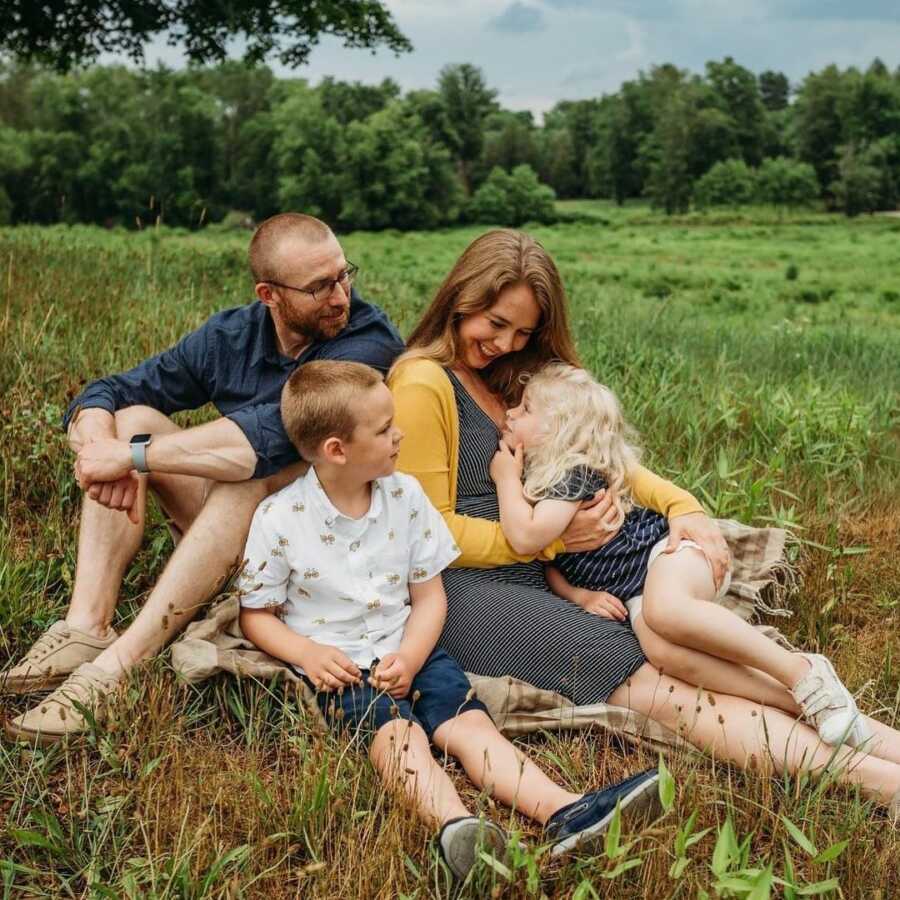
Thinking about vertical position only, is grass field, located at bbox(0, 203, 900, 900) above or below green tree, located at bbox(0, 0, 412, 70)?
below

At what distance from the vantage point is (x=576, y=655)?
309cm

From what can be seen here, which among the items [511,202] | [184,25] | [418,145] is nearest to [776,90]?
[511,202]

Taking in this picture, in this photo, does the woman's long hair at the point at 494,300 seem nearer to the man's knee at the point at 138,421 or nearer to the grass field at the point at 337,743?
the man's knee at the point at 138,421

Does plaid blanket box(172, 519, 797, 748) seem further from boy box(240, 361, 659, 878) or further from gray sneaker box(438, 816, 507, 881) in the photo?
gray sneaker box(438, 816, 507, 881)

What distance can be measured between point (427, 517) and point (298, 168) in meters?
55.6

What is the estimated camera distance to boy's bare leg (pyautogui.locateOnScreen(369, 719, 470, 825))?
2441 mm

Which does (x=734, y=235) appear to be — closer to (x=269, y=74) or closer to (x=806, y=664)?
(x=269, y=74)

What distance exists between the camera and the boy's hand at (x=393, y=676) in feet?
8.97

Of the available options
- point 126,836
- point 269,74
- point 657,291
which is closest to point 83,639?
point 126,836

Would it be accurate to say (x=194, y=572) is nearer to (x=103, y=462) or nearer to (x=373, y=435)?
(x=103, y=462)

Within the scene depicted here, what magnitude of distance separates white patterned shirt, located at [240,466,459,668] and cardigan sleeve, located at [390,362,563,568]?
301mm

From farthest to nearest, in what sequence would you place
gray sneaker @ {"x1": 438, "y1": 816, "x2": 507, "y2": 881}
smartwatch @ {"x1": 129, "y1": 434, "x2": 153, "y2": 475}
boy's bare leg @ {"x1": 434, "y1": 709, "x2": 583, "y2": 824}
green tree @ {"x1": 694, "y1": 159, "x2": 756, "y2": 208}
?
green tree @ {"x1": 694, "y1": 159, "x2": 756, "y2": 208} → smartwatch @ {"x1": 129, "y1": 434, "x2": 153, "y2": 475} → boy's bare leg @ {"x1": 434, "y1": 709, "x2": 583, "y2": 824} → gray sneaker @ {"x1": 438, "y1": 816, "x2": 507, "y2": 881}

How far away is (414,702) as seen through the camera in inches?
106

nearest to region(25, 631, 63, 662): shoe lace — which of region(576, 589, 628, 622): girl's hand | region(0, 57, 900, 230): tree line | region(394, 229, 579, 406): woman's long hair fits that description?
region(394, 229, 579, 406): woman's long hair
